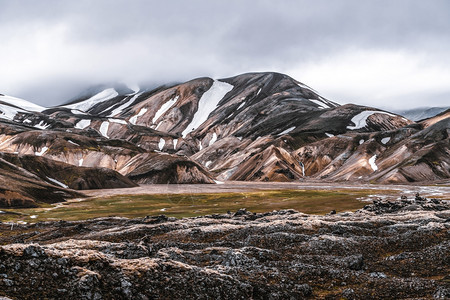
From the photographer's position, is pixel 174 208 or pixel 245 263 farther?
pixel 174 208

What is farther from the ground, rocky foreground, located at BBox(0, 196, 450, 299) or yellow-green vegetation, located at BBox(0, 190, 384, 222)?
rocky foreground, located at BBox(0, 196, 450, 299)

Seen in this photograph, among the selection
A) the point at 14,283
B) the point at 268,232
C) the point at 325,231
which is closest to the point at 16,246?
the point at 14,283

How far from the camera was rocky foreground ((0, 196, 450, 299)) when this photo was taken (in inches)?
736

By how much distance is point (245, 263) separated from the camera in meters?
27.0

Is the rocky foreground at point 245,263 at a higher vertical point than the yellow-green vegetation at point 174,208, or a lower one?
higher

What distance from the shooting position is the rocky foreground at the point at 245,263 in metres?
18.7

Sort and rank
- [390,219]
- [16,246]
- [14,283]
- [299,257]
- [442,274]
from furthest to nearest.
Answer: [390,219]
[299,257]
[442,274]
[16,246]
[14,283]

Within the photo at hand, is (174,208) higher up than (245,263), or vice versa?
(245,263)

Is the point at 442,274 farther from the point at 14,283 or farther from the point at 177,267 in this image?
the point at 14,283

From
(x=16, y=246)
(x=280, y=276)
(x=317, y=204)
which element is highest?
(x=16, y=246)

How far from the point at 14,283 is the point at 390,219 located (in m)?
42.4

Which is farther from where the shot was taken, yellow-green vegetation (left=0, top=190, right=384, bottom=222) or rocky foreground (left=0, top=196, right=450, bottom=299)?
yellow-green vegetation (left=0, top=190, right=384, bottom=222)

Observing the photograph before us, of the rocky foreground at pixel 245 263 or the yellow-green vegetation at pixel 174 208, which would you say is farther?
the yellow-green vegetation at pixel 174 208

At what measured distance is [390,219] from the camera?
4678cm
